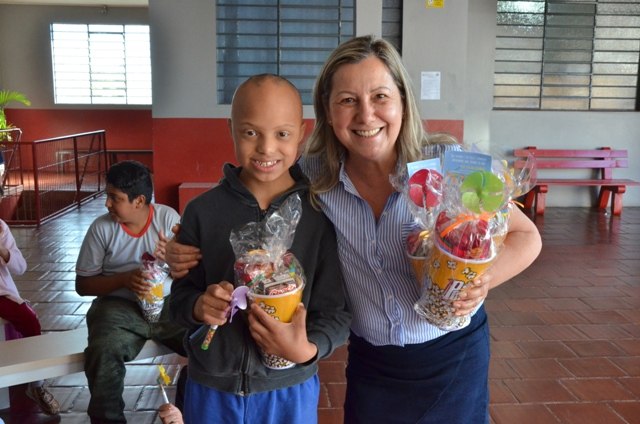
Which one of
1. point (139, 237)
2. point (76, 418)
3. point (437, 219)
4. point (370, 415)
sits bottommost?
point (76, 418)

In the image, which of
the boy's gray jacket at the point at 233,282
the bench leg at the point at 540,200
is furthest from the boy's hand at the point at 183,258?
the bench leg at the point at 540,200

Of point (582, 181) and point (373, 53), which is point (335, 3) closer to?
point (582, 181)

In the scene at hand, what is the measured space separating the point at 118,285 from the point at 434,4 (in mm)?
4543

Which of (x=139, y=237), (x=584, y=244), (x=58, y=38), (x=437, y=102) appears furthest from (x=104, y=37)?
(x=139, y=237)

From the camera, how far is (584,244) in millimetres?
6148

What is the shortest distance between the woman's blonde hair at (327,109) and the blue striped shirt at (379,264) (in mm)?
79

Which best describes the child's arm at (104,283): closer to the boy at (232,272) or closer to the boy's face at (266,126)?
the boy at (232,272)

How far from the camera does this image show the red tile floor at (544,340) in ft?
9.54

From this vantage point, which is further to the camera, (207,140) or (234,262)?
(207,140)

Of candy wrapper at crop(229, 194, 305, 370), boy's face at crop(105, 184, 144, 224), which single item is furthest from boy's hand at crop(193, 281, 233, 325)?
boy's face at crop(105, 184, 144, 224)

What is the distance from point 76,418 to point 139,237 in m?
0.93

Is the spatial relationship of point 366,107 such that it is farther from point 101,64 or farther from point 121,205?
point 101,64

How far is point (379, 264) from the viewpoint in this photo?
1.56 metres

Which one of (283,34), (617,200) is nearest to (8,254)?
(283,34)
